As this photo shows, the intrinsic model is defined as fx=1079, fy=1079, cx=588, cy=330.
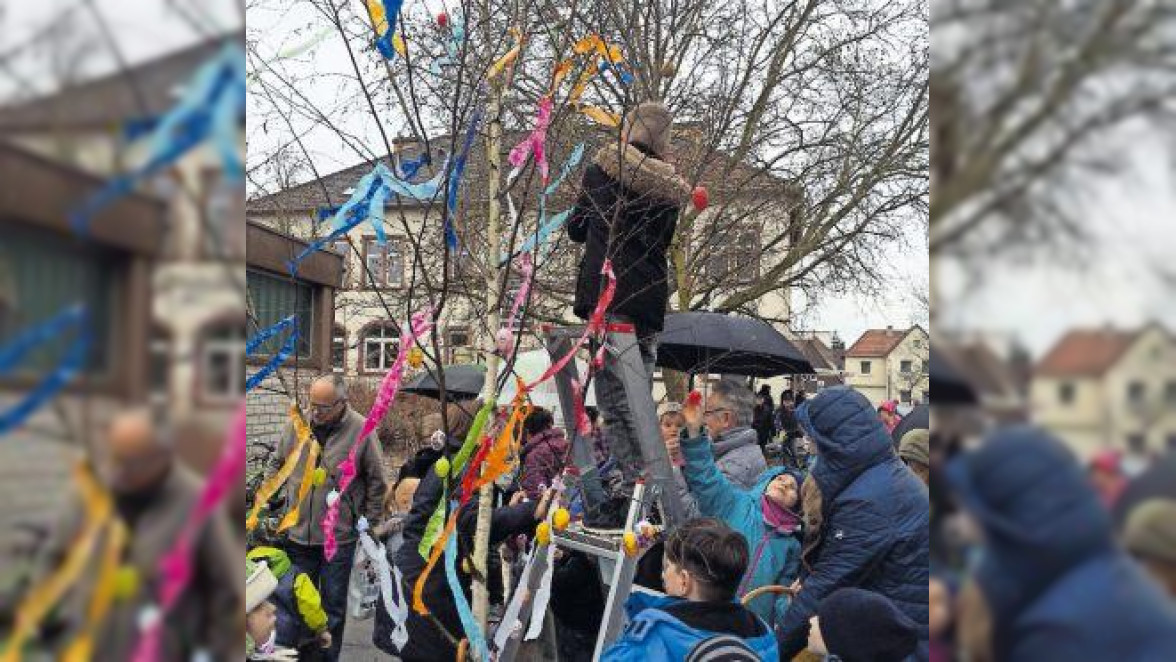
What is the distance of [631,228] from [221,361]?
2.88 m

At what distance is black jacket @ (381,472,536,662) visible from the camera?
385 cm

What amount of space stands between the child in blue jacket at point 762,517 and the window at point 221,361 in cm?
308

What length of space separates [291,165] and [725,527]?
189 cm

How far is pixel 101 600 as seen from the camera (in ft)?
2.05

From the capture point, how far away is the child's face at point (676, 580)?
2955mm

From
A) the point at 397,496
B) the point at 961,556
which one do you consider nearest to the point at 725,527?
the point at 961,556

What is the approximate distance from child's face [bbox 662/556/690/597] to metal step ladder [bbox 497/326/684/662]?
199mm

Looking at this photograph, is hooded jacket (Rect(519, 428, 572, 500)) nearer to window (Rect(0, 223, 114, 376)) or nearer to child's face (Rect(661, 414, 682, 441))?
child's face (Rect(661, 414, 682, 441))

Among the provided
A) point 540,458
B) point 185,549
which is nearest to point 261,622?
point 540,458

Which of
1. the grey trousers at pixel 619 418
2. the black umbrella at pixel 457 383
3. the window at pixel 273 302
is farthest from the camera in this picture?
the black umbrella at pixel 457 383

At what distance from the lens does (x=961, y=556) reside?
23.7 inches

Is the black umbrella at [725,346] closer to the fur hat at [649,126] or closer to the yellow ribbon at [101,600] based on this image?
the fur hat at [649,126]

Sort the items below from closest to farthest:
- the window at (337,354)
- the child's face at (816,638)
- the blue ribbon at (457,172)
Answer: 1. the blue ribbon at (457,172)
2. the child's face at (816,638)
3. the window at (337,354)

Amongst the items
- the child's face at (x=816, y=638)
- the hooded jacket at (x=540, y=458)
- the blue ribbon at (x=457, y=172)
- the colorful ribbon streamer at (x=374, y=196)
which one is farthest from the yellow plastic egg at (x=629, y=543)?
the hooded jacket at (x=540, y=458)
